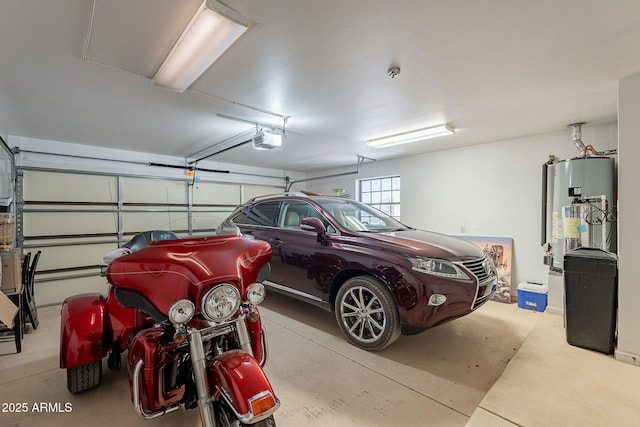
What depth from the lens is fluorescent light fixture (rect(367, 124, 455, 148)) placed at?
3.90 meters

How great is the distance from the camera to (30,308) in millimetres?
3285

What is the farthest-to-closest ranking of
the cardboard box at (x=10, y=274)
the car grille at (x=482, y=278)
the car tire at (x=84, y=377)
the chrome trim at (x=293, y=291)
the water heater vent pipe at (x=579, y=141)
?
1. the water heater vent pipe at (x=579, y=141)
2. the chrome trim at (x=293, y=291)
3. the cardboard box at (x=10, y=274)
4. the car grille at (x=482, y=278)
5. the car tire at (x=84, y=377)

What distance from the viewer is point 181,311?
1231 millimetres

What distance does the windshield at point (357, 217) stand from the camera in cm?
324

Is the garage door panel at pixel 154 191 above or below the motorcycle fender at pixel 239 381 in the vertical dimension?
above

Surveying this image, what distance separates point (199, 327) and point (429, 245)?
210 centimetres

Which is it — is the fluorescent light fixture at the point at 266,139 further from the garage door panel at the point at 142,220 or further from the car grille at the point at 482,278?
the car grille at the point at 482,278

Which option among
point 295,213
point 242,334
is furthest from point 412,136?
point 242,334

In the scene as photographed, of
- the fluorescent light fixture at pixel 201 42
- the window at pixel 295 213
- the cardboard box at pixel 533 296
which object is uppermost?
the fluorescent light fixture at pixel 201 42

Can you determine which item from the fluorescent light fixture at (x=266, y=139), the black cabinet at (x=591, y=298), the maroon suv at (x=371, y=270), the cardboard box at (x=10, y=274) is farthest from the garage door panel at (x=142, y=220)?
the black cabinet at (x=591, y=298)

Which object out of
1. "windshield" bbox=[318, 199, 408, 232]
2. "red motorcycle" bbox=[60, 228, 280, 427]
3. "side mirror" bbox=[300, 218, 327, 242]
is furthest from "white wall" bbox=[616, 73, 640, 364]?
"red motorcycle" bbox=[60, 228, 280, 427]

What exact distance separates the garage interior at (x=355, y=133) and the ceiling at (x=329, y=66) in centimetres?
2

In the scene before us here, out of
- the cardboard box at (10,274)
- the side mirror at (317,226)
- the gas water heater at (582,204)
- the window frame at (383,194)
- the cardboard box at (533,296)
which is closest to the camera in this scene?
the cardboard box at (10,274)

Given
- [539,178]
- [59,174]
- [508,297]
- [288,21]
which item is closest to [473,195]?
[539,178]
